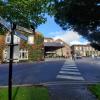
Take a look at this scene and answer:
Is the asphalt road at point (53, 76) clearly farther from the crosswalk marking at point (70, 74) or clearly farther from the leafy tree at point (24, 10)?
the leafy tree at point (24, 10)

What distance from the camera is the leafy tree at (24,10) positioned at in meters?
10.8

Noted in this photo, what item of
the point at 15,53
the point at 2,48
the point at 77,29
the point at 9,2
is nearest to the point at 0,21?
the point at 15,53

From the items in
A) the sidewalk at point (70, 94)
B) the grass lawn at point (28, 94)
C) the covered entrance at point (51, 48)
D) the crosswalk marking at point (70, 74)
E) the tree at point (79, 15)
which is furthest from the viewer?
the covered entrance at point (51, 48)

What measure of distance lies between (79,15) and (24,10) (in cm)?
381

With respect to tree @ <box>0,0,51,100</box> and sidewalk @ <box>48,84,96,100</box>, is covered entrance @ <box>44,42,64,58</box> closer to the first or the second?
sidewalk @ <box>48,84,96,100</box>

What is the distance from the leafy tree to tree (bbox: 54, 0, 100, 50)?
6.52 ft

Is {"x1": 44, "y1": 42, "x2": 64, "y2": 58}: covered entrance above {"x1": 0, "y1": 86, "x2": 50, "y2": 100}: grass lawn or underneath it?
above

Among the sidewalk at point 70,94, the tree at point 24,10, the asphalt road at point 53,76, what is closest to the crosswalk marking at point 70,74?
the asphalt road at point 53,76

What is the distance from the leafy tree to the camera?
1084cm

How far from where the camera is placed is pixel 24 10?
36.2 feet

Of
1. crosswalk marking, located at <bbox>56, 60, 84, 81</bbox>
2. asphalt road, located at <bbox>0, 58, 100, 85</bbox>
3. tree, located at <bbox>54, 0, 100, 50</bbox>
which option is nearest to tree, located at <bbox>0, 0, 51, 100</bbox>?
tree, located at <bbox>54, 0, 100, 50</bbox>

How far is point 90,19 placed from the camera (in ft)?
47.4

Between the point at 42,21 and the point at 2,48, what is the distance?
58728 millimetres

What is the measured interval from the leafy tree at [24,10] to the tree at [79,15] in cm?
199
